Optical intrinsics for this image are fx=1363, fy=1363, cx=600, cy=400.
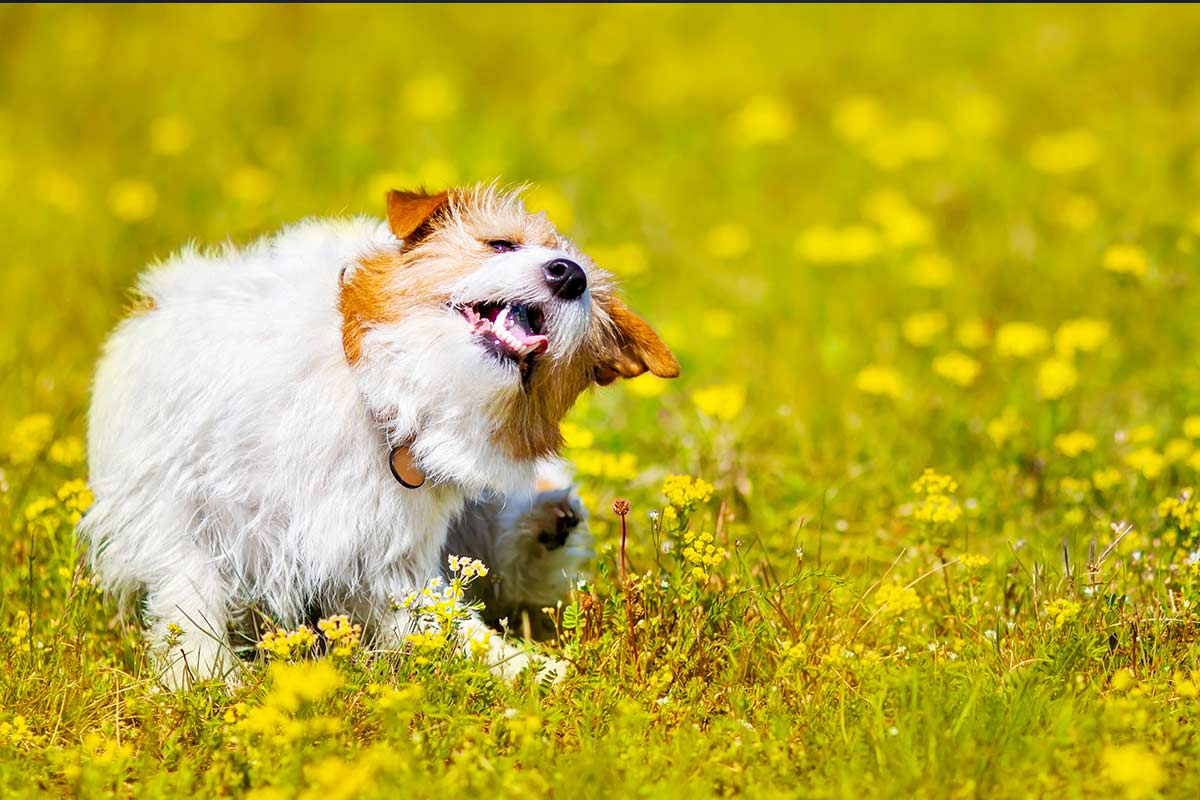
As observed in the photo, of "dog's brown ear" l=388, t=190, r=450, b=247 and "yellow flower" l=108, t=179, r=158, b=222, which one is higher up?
"yellow flower" l=108, t=179, r=158, b=222

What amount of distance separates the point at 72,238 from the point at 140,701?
11.1 ft

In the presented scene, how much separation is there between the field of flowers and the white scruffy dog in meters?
0.19

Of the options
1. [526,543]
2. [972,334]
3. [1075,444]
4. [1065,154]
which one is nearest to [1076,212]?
[1065,154]

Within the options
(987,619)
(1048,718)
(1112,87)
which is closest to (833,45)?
(1112,87)

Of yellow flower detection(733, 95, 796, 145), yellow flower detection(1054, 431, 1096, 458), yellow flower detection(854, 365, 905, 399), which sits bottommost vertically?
yellow flower detection(1054, 431, 1096, 458)

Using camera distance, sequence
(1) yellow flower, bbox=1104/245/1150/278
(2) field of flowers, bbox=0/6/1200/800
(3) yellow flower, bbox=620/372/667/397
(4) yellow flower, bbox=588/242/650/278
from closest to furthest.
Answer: (2) field of flowers, bbox=0/6/1200/800 < (1) yellow flower, bbox=1104/245/1150/278 < (3) yellow flower, bbox=620/372/667/397 < (4) yellow flower, bbox=588/242/650/278

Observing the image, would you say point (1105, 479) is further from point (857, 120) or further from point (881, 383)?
point (857, 120)

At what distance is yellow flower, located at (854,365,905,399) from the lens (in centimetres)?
471

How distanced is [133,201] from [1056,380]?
12.7 ft

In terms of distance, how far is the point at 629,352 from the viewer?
3330 mm

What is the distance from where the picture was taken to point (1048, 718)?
2.87m

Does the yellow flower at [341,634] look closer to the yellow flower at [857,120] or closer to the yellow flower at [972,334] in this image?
the yellow flower at [972,334]

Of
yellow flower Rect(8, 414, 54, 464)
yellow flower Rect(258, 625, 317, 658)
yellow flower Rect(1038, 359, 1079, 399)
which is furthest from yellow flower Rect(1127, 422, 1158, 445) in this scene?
yellow flower Rect(8, 414, 54, 464)

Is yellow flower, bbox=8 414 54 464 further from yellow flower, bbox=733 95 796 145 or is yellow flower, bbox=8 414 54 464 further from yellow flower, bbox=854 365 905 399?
yellow flower, bbox=733 95 796 145
